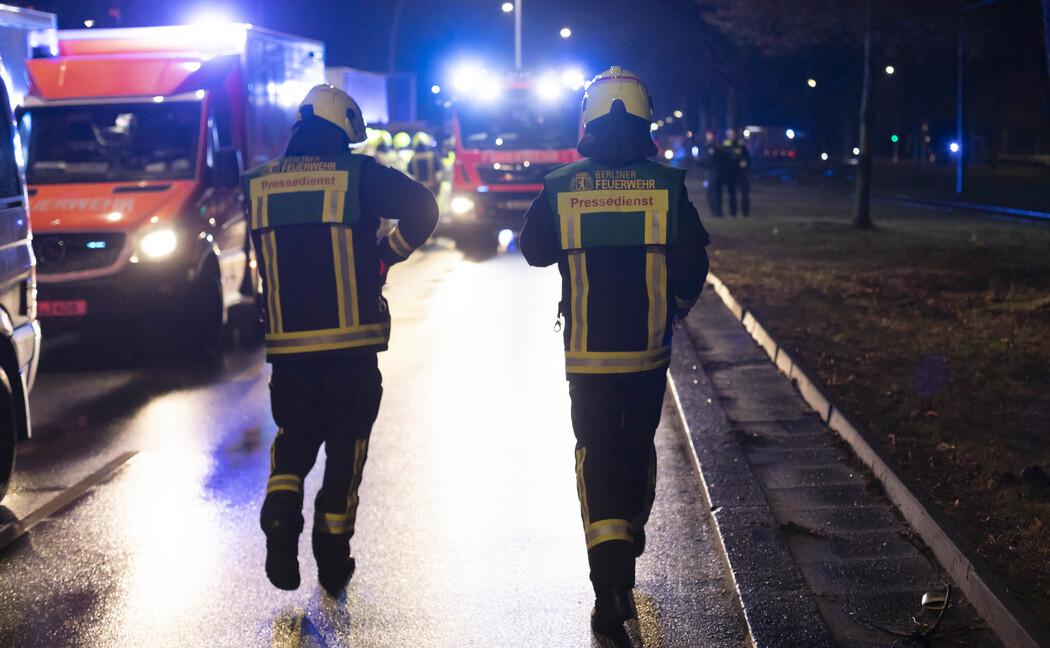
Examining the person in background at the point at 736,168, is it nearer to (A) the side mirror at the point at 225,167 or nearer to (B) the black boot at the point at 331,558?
(A) the side mirror at the point at 225,167

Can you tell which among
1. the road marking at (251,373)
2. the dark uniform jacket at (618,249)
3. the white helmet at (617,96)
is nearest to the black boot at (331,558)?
the dark uniform jacket at (618,249)

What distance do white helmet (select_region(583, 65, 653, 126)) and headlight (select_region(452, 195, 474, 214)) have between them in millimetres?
17583

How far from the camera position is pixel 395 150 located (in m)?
26.4

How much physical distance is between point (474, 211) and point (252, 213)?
56.7 feet

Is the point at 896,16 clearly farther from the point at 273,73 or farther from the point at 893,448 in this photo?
the point at 893,448

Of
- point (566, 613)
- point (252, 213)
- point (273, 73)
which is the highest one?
point (273, 73)

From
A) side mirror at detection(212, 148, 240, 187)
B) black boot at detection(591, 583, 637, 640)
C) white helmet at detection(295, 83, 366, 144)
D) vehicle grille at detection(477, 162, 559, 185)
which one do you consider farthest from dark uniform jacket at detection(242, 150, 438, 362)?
vehicle grille at detection(477, 162, 559, 185)

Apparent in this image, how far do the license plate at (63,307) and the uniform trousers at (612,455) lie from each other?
6.71 metres

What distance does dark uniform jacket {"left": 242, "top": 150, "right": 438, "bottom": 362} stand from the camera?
4.27m

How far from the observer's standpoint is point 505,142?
21859 millimetres

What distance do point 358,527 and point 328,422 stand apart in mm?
1074

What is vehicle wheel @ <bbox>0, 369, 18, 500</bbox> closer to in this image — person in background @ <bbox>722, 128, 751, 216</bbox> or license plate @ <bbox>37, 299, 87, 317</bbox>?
license plate @ <bbox>37, 299, 87, 317</bbox>

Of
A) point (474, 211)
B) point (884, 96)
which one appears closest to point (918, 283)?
point (474, 211)

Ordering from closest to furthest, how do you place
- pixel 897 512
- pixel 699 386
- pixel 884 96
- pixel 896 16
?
pixel 897 512 < pixel 699 386 < pixel 896 16 < pixel 884 96
